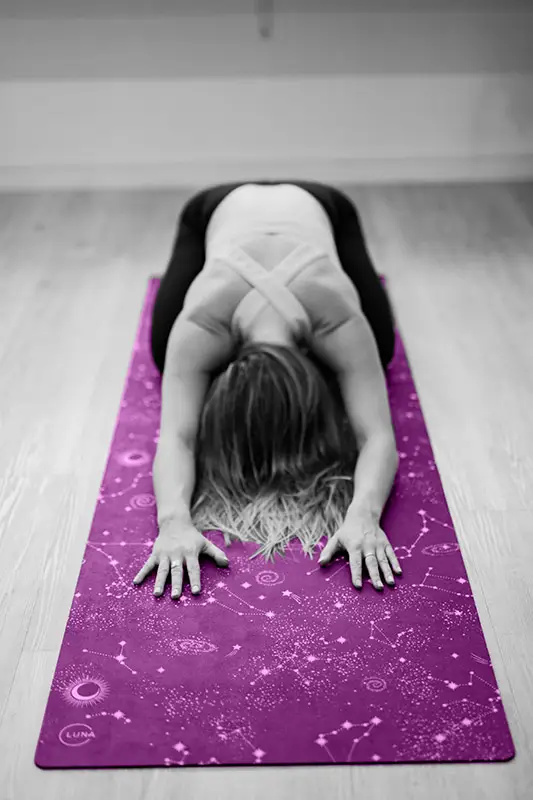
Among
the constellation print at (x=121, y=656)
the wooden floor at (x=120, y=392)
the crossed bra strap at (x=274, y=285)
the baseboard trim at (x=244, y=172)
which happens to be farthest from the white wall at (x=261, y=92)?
the constellation print at (x=121, y=656)

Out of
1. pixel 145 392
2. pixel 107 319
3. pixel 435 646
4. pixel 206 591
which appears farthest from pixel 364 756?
pixel 107 319

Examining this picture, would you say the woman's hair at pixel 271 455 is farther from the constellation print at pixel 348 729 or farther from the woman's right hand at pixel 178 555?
the constellation print at pixel 348 729

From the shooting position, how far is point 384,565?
6.61 feet

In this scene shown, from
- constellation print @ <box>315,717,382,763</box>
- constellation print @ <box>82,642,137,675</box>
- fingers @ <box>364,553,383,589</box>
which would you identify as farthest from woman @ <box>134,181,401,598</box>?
constellation print @ <box>315,717,382,763</box>

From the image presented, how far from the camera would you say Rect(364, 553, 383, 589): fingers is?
1978 millimetres

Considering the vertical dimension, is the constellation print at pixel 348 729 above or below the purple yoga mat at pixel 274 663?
above

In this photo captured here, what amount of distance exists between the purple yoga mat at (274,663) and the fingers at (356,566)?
28 millimetres

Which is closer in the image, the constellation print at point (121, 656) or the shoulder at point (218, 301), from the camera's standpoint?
the constellation print at point (121, 656)

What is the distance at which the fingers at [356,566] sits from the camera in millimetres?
1986

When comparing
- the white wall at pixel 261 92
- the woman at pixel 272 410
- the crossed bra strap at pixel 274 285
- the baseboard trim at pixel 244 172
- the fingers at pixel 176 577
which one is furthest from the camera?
the baseboard trim at pixel 244 172

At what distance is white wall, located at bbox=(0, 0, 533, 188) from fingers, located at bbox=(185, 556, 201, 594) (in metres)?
2.76

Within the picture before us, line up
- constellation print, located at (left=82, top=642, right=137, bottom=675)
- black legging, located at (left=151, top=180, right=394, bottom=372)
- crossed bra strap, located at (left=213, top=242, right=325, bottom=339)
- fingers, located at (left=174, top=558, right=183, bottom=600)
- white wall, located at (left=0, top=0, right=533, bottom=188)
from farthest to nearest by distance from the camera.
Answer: white wall, located at (left=0, top=0, right=533, bottom=188) → black legging, located at (left=151, top=180, right=394, bottom=372) → crossed bra strap, located at (left=213, top=242, right=325, bottom=339) → fingers, located at (left=174, top=558, right=183, bottom=600) → constellation print, located at (left=82, top=642, right=137, bottom=675)

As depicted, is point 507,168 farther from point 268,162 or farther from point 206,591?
point 206,591

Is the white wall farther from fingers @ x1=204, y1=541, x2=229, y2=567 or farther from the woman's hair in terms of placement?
fingers @ x1=204, y1=541, x2=229, y2=567
